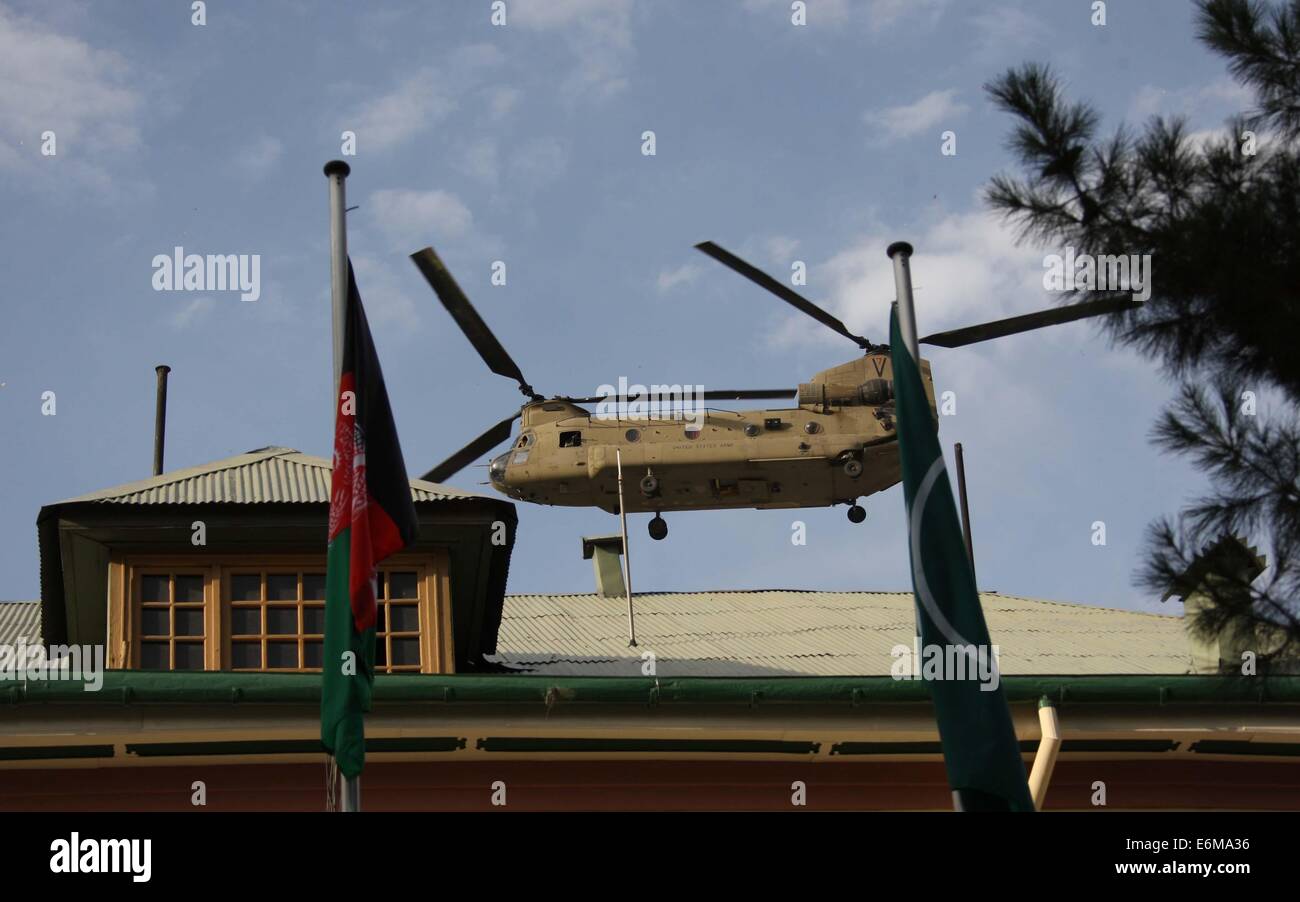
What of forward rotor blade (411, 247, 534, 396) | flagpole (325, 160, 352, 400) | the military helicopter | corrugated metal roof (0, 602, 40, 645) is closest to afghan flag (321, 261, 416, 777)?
flagpole (325, 160, 352, 400)

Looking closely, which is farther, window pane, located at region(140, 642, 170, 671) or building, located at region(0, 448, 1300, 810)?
window pane, located at region(140, 642, 170, 671)

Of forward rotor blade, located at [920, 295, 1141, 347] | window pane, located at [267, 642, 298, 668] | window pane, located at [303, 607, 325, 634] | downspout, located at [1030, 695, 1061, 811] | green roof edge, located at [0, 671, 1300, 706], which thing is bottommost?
downspout, located at [1030, 695, 1061, 811]

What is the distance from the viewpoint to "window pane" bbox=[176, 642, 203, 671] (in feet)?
43.6

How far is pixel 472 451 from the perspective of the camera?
3659 centimetres

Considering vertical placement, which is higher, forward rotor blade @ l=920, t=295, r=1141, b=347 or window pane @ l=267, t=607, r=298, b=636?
forward rotor blade @ l=920, t=295, r=1141, b=347

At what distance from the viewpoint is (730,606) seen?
726 inches

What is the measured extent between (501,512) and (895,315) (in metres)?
3.72

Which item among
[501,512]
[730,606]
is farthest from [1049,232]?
[730,606]

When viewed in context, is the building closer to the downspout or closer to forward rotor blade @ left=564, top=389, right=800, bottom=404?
the downspout

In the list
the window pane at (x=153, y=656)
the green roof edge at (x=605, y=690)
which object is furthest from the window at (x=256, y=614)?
the green roof edge at (x=605, y=690)

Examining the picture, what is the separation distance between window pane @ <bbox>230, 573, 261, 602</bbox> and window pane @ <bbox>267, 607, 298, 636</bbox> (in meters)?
0.16

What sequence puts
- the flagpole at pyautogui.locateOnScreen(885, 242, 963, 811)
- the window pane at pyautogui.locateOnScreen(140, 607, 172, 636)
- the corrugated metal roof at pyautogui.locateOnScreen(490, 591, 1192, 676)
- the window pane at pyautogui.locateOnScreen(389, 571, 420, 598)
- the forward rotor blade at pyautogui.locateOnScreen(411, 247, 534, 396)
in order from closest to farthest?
the flagpole at pyautogui.locateOnScreen(885, 242, 963, 811), the window pane at pyautogui.locateOnScreen(140, 607, 172, 636), the window pane at pyautogui.locateOnScreen(389, 571, 420, 598), the corrugated metal roof at pyautogui.locateOnScreen(490, 591, 1192, 676), the forward rotor blade at pyautogui.locateOnScreen(411, 247, 534, 396)

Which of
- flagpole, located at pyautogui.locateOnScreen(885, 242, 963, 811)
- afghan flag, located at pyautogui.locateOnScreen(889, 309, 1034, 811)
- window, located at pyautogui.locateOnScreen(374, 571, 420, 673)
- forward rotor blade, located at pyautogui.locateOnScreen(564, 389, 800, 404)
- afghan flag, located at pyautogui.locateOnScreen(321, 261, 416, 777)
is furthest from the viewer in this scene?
forward rotor blade, located at pyautogui.locateOnScreen(564, 389, 800, 404)

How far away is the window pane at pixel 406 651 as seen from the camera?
534 inches
